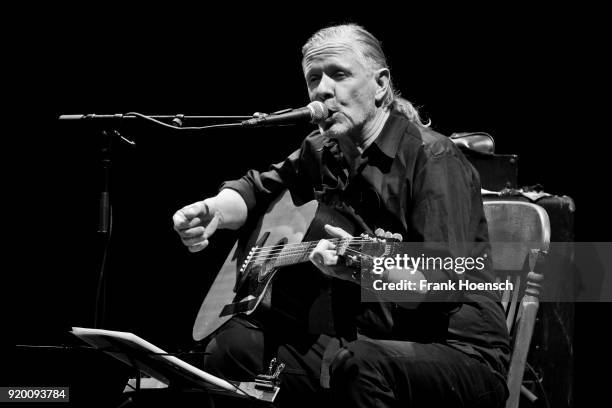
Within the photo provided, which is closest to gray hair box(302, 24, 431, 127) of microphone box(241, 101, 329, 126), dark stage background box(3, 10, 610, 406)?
microphone box(241, 101, 329, 126)

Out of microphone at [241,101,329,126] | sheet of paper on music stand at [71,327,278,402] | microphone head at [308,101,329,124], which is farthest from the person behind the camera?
microphone head at [308,101,329,124]

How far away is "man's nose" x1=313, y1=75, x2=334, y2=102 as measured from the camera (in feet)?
8.32

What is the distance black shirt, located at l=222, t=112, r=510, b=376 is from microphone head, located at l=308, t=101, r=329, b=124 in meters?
0.16

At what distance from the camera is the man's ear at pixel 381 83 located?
2.62 m

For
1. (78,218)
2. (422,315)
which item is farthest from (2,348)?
(422,315)

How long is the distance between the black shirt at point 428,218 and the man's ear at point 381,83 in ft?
0.28

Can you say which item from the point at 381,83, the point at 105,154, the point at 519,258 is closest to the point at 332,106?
the point at 381,83

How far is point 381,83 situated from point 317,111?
1.12 ft

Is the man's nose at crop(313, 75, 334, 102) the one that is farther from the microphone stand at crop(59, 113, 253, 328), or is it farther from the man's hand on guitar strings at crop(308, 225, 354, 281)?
the man's hand on guitar strings at crop(308, 225, 354, 281)

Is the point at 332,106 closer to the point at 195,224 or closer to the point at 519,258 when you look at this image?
the point at 195,224

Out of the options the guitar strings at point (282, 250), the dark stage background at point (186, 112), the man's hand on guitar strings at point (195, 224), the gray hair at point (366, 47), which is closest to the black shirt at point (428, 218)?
the gray hair at point (366, 47)

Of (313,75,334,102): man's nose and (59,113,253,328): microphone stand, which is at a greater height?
(313,75,334,102): man's nose

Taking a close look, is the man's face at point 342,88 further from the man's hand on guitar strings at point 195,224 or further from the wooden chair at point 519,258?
the wooden chair at point 519,258

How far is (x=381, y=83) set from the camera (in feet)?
8.67
